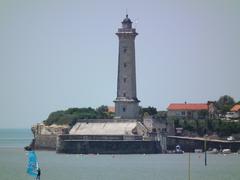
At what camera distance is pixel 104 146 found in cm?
9694

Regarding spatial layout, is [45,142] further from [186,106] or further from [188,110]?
[186,106]

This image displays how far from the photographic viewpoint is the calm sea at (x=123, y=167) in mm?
67250

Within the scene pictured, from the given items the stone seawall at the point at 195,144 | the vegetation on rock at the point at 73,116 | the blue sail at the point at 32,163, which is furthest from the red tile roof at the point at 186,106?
the blue sail at the point at 32,163

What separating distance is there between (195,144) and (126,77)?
9336 millimetres

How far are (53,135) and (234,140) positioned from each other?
17.8m

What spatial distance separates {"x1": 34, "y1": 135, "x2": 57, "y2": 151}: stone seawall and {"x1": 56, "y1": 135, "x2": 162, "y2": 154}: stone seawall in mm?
5796

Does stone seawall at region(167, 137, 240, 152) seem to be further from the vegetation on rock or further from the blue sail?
the blue sail

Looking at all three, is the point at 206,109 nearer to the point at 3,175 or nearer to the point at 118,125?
the point at 118,125

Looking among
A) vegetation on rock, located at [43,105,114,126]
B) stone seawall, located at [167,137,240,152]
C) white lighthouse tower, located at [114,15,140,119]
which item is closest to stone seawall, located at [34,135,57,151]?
vegetation on rock, located at [43,105,114,126]

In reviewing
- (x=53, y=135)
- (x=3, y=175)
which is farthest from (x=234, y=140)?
(x=3, y=175)

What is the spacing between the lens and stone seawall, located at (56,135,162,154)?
315 feet

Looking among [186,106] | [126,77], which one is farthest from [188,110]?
[126,77]

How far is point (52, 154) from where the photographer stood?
98.6 metres

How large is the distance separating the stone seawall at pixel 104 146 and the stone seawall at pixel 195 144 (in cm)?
353
